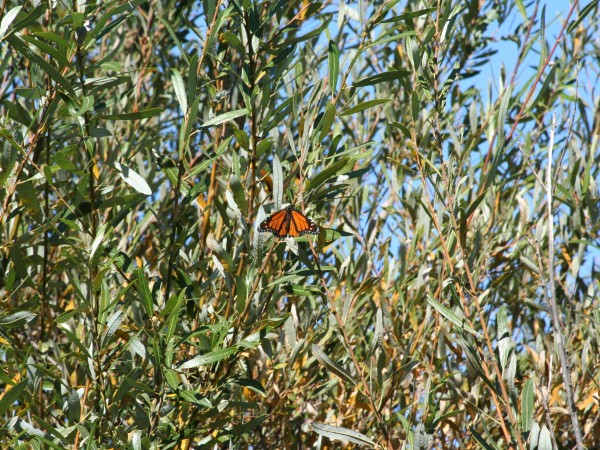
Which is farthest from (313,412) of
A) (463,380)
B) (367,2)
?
(367,2)

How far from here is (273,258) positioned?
2.47 m

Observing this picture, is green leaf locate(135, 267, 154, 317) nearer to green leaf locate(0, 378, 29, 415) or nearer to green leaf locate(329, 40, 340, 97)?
green leaf locate(0, 378, 29, 415)

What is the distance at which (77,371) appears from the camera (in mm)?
2229

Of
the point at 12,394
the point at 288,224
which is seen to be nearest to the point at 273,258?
the point at 288,224

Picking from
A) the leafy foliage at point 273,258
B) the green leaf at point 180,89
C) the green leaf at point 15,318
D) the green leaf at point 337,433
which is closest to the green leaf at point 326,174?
the leafy foliage at point 273,258

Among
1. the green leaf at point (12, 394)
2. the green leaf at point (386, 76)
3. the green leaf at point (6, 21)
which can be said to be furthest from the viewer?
the green leaf at point (386, 76)

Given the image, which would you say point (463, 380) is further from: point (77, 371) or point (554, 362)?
point (77, 371)

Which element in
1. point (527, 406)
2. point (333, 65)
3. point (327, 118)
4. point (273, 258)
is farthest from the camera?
point (273, 258)

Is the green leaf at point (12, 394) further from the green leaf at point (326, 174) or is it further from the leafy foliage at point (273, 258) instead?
the green leaf at point (326, 174)

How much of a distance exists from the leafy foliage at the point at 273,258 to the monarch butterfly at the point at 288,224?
1.3 inches

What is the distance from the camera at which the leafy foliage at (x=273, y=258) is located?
1.75 meters

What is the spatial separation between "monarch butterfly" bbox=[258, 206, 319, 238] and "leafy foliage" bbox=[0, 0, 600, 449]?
32mm

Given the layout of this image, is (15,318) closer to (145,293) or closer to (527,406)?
(145,293)

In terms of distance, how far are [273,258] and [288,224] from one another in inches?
25.4
